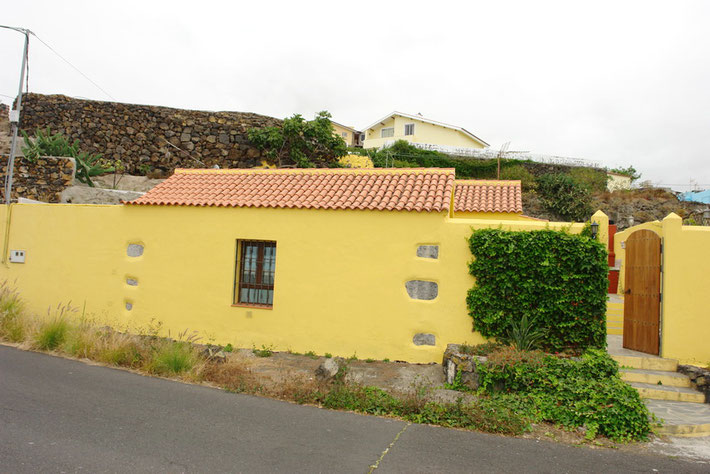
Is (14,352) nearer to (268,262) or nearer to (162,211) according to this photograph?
(162,211)

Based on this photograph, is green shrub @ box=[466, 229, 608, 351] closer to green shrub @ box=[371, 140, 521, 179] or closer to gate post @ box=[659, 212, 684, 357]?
gate post @ box=[659, 212, 684, 357]

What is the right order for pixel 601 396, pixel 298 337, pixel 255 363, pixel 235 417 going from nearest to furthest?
pixel 235 417
pixel 601 396
pixel 255 363
pixel 298 337

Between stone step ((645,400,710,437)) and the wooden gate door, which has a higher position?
the wooden gate door

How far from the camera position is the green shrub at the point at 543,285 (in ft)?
26.2

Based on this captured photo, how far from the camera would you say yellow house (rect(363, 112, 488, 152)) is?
39531 mm

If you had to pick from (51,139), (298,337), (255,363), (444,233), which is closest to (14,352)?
(255,363)

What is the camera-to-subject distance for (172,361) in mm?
7672

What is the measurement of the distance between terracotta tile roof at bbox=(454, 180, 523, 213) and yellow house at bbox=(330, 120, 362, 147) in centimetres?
3224

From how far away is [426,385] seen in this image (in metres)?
7.55

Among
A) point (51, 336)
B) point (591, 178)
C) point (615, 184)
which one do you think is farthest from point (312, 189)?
point (615, 184)

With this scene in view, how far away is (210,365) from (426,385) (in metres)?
3.60

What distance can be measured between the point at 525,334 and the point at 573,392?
5.19 ft

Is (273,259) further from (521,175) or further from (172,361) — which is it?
(521,175)

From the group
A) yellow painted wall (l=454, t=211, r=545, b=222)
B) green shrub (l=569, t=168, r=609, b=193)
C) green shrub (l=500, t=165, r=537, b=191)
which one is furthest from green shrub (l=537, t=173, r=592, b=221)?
yellow painted wall (l=454, t=211, r=545, b=222)
